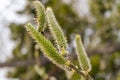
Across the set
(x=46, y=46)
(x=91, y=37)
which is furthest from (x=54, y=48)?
(x=91, y=37)

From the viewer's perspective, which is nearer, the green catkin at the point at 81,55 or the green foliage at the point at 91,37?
the green catkin at the point at 81,55

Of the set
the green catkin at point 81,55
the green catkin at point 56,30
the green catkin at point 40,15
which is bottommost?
the green catkin at point 81,55

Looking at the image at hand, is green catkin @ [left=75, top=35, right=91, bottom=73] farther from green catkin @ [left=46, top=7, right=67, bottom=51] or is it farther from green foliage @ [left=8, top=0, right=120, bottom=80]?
green foliage @ [left=8, top=0, right=120, bottom=80]

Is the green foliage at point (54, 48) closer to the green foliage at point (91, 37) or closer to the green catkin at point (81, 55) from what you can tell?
the green catkin at point (81, 55)

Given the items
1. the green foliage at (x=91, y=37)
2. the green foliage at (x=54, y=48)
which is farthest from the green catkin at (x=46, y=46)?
the green foliage at (x=91, y=37)

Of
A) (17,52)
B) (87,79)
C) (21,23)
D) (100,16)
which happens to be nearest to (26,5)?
(21,23)

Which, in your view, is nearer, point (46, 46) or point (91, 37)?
point (46, 46)

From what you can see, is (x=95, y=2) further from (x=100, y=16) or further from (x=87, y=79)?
(x=87, y=79)

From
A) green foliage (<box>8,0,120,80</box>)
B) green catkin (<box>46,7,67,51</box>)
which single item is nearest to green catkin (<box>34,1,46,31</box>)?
green catkin (<box>46,7,67,51</box>)

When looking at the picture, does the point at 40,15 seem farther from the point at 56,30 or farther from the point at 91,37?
the point at 91,37
